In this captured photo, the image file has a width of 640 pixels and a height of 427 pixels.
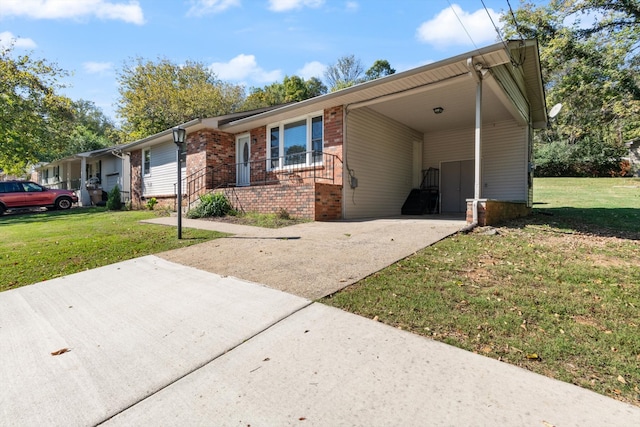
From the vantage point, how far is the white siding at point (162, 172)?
14495mm

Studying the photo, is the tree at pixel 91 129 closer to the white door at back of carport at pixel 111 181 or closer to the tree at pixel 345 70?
the white door at back of carport at pixel 111 181

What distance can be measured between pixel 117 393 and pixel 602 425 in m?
2.72

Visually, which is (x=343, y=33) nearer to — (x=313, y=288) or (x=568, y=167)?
(x=313, y=288)

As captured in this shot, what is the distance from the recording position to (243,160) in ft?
41.7

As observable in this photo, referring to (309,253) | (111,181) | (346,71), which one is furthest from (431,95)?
(346,71)

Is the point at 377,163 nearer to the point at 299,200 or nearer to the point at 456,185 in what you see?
the point at 299,200

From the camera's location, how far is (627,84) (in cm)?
1563

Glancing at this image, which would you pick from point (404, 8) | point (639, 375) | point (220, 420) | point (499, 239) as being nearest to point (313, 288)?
point (220, 420)

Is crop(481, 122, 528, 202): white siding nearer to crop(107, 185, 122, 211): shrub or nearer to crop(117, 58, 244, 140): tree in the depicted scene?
crop(107, 185, 122, 211): shrub

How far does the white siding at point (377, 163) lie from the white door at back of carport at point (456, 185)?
143cm

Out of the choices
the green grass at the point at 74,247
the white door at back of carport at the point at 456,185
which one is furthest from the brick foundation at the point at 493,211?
the green grass at the point at 74,247

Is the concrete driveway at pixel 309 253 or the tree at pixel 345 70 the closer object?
the concrete driveway at pixel 309 253

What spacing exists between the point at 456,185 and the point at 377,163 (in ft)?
12.9

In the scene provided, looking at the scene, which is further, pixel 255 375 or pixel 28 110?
pixel 28 110
